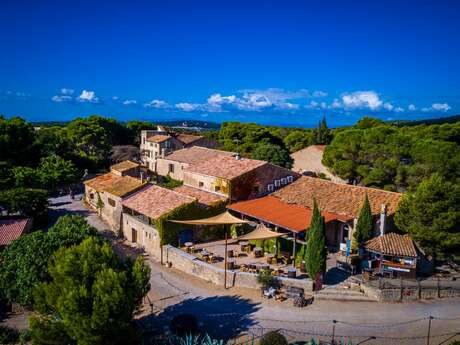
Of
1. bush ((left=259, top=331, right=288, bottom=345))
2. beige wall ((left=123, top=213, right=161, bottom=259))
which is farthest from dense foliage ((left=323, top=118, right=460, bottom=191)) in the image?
bush ((left=259, top=331, right=288, bottom=345))

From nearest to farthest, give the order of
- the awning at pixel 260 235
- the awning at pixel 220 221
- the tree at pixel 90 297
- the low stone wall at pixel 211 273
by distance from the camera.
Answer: the tree at pixel 90 297 < the low stone wall at pixel 211 273 < the awning at pixel 260 235 < the awning at pixel 220 221

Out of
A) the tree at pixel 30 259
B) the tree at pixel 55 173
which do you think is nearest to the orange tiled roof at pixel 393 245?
the tree at pixel 30 259

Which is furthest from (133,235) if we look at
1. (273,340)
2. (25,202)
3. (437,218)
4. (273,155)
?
(273,155)

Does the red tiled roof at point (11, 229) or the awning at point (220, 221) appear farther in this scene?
the red tiled roof at point (11, 229)

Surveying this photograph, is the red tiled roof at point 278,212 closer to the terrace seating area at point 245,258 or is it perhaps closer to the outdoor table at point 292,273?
the terrace seating area at point 245,258

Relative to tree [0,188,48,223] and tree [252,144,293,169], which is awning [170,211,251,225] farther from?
tree [252,144,293,169]

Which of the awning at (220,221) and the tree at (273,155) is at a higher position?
the tree at (273,155)
